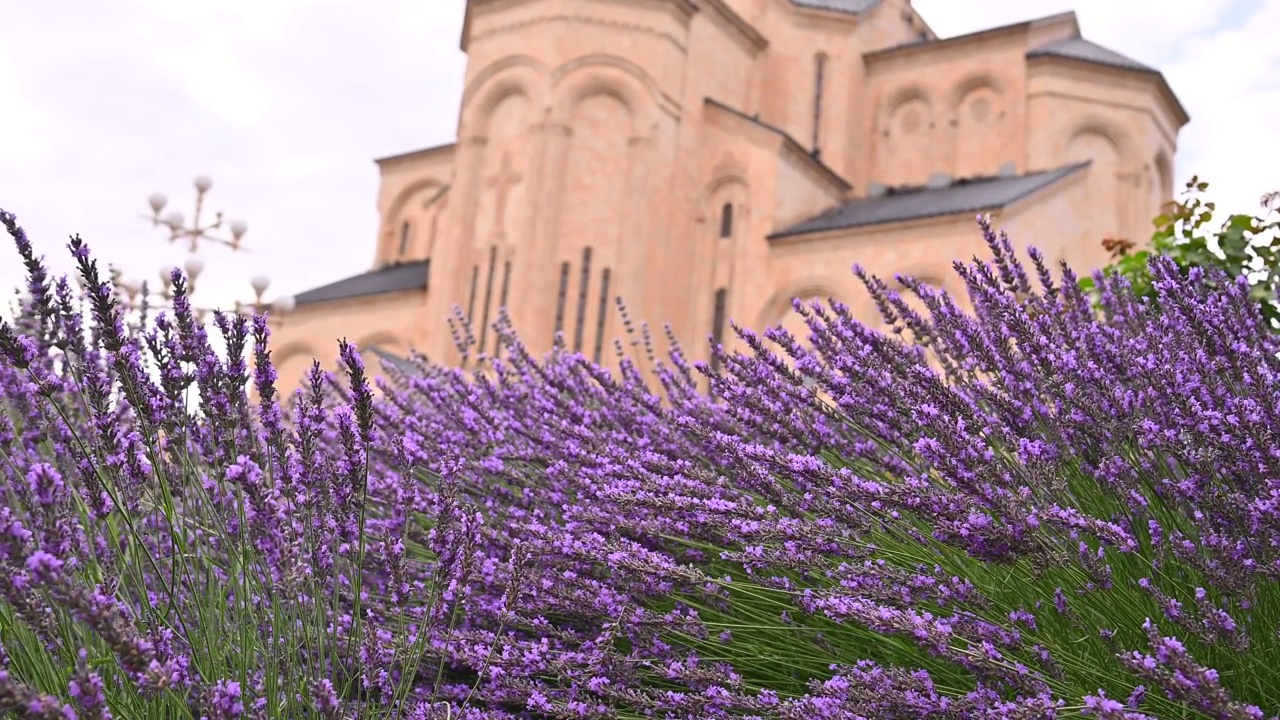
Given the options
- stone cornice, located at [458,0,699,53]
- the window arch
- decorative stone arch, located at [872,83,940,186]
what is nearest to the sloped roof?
stone cornice, located at [458,0,699,53]

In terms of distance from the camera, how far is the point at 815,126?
2520 centimetres

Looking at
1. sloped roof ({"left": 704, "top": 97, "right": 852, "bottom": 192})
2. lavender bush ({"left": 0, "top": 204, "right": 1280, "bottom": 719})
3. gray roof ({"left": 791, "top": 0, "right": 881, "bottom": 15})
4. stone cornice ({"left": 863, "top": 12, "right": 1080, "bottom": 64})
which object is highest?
gray roof ({"left": 791, "top": 0, "right": 881, "bottom": 15})

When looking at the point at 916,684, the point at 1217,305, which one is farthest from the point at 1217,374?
the point at 916,684

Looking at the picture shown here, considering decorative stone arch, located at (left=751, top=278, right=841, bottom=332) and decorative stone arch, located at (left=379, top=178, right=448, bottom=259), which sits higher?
decorative stone arch, located at (left=379, top=178, right=448, bottom=259)

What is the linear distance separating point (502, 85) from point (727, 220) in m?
4.49

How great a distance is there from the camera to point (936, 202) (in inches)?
858

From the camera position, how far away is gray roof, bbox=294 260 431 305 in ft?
79.9

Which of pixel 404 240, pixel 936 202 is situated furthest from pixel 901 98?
pixel 404 240

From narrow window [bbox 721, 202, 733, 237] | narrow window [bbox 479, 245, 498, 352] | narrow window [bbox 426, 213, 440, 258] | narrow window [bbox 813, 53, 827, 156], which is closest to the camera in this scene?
narrow window [bbox 479, 245, 498, 352]

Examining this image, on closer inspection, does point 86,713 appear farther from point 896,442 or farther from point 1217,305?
point 1217,305

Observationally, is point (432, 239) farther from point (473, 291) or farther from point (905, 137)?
point (905, 137)

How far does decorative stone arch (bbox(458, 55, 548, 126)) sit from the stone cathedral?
0.03 metres

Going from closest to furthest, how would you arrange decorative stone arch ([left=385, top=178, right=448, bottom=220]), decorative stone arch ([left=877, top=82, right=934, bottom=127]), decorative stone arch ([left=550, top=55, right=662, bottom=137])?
decorative stone arch ([left=550, top=55, right=662, bottom=137]), decorative stone arch ([left=877, top=82, right=934, bottom=127]), decorative stone arch ([left=385, top=178, right=448, bottom=220])

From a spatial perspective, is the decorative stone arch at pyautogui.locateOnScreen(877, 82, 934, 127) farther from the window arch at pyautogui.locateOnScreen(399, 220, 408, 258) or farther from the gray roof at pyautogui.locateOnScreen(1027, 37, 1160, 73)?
the window arch at pyautogui.locateOnScreen(399, 220, 408, 258)
